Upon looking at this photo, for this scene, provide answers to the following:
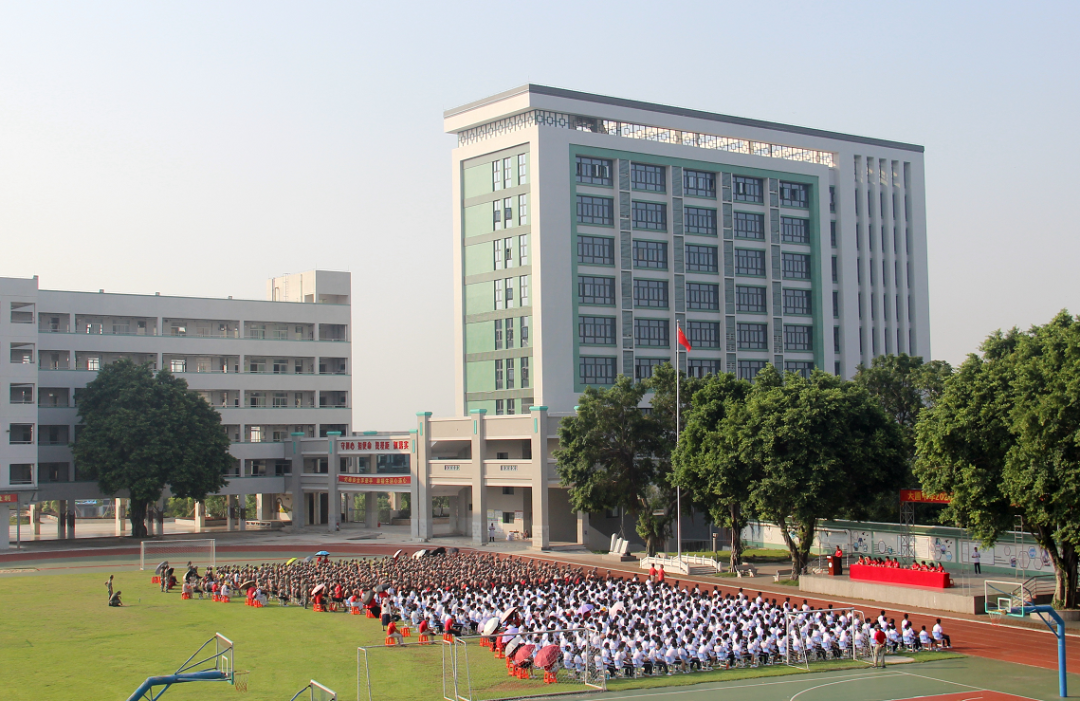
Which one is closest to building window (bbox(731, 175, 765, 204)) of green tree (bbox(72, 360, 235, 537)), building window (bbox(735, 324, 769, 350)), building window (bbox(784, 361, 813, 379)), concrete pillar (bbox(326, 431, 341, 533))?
building window (bbox(735, 324, 769, 350))

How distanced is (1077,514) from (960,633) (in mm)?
5069

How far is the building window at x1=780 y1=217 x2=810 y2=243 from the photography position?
260 feet

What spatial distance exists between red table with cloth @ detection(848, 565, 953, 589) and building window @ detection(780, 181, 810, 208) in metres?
45.4

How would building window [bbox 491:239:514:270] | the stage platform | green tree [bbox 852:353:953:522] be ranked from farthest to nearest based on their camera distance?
1. building window [bbox 491:239:514:270]
2. green tree [bbox 852:353:953:522]
3. the stage platform

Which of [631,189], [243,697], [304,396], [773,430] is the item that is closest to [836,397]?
[773,430]

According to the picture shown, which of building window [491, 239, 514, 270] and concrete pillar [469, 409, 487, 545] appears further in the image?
building window [491, 239, 514, 270]

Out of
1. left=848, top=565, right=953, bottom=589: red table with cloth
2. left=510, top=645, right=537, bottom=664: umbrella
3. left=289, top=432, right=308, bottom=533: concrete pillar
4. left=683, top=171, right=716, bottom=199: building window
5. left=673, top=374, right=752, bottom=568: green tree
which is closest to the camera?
left=510, top=645, right=537, bottom=664: umbrella

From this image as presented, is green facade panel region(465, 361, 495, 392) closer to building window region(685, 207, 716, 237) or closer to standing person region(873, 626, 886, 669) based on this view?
building window region(685, 207, 716, 237)

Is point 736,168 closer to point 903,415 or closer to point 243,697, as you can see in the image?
point 903,415

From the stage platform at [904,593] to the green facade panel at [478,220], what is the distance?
38.7m

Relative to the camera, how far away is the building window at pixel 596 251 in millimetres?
69875

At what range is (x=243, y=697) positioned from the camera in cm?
2417

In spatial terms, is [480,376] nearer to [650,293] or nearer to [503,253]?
[503,253]

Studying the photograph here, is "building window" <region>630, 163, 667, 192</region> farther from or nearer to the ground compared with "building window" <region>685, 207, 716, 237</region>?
farther from the ground
